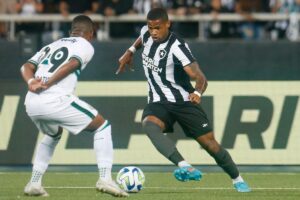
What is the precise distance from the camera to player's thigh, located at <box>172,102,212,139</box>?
11.7 metres

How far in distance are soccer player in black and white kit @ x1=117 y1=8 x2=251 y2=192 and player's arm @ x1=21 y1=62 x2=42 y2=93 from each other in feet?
4.98

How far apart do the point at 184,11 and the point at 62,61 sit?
9240 mm

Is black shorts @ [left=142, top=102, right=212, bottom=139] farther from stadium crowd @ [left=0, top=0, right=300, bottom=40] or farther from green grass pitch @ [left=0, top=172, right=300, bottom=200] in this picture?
stadium crowd @ [left=0, top=0, right=300, bottom=40]

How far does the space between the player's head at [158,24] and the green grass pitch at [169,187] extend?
68.0 inches

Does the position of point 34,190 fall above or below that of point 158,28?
below

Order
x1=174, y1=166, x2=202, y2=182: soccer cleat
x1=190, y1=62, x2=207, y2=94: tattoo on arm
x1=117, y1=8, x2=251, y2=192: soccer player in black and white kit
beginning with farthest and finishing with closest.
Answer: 1. x1=117, y1=8, x2=251, y2=192: soccer player in black and white kit
2. x1=190, y1=62, x2=207, y2=94: tattoo on arm
3. x1=174, y1=166, x2=202, y2=182: soccer cleat

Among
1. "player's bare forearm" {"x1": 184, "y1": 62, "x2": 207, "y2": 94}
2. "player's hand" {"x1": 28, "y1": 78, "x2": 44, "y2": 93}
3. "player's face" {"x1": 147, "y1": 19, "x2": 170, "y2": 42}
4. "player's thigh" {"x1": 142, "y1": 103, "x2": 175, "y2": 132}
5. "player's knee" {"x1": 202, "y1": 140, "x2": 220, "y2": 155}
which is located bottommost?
"player's knee" {"x1": 202, "y1": 140, "x2": 220, "y2": 155}

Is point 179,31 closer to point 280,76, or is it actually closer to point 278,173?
point 280,76

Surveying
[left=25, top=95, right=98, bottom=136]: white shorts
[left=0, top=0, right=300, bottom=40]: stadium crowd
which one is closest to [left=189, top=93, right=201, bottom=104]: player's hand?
[left=25, top=95, right=98, bottom=136]: white shorts

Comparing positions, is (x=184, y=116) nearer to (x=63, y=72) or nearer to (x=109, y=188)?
(x=109, y=188)

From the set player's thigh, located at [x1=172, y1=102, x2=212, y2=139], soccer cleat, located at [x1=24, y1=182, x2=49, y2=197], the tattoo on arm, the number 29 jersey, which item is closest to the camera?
the number 29 jersey

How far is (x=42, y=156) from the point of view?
1096 cm

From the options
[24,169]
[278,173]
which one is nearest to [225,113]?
[278,173]

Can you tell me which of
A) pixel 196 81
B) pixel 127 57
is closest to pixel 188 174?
pixel 196 81
